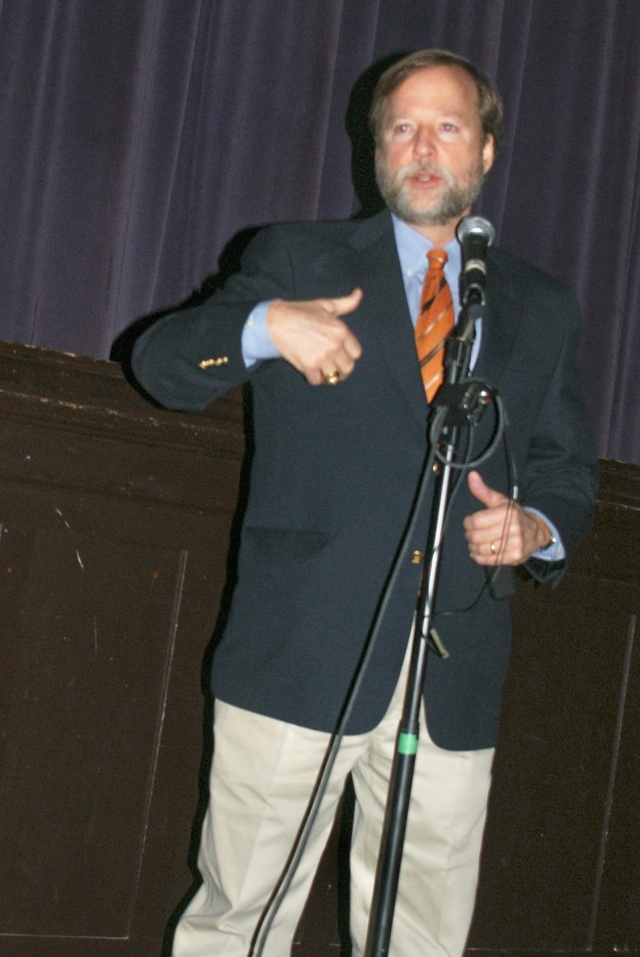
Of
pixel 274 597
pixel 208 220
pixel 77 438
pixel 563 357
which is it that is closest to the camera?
pixel 274 597

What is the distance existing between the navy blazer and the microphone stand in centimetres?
26

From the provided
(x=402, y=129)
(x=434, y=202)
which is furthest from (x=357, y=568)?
(x=402, y=129)

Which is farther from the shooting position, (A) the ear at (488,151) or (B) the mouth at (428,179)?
(A) the ear at (488,151)

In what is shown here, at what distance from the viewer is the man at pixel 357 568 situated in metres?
1.54

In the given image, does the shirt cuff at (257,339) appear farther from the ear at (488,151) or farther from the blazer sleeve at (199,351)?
the ear at (488,151)

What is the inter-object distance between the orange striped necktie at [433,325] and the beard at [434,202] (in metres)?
0.09

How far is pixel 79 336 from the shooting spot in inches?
87.7

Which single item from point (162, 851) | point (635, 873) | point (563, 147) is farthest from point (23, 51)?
point (635, 873)

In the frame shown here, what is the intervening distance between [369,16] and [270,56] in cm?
29

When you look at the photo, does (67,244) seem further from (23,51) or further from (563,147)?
(563,147)

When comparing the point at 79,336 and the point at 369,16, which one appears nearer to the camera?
the point at 79,336

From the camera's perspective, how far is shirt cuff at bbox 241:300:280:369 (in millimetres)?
1385

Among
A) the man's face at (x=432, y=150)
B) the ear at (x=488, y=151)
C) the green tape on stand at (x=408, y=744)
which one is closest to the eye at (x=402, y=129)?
the man's face at (x=432, y=150)

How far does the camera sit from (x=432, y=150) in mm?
1690
